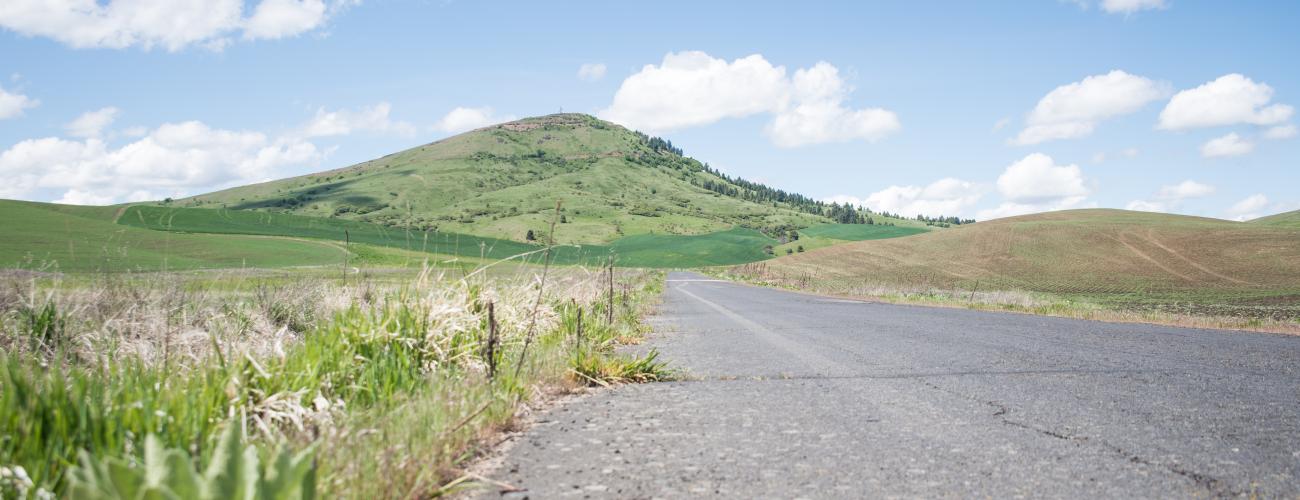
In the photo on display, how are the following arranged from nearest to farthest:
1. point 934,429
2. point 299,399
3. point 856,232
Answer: point 299,399 < point 934,429 < point 856,232

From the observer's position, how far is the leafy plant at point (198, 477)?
177 centimetres

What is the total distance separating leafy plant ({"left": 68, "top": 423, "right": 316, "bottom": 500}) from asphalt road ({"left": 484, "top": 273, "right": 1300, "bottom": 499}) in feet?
3.97

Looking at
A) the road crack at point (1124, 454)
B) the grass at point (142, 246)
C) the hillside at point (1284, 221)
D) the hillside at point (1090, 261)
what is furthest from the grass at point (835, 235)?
the road crack at point (1124, 454)

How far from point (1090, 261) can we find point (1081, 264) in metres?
1.35

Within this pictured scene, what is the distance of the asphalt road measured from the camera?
3.33 m

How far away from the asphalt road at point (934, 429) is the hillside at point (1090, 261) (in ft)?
95.9

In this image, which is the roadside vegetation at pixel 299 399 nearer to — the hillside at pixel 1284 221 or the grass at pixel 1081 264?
the grass at pixel 1081 264

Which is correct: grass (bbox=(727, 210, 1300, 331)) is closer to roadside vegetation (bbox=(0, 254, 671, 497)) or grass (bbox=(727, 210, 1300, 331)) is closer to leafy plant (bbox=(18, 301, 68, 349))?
roadside vegetation (bbox=(0, 254, 671, 497))

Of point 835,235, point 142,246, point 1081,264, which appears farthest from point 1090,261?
point 835,235

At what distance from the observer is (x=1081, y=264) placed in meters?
57.2

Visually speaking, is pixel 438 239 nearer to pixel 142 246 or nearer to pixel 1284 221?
pixel 142 246

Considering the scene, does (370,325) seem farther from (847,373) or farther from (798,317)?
(798,317)

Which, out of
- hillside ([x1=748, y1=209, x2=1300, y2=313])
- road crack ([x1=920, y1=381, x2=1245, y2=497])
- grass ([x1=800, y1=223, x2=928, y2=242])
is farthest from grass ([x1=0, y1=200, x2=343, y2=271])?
grass ([x1=800, y1=223, x2=928, y2=242])

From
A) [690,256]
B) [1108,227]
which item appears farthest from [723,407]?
[690,256]
